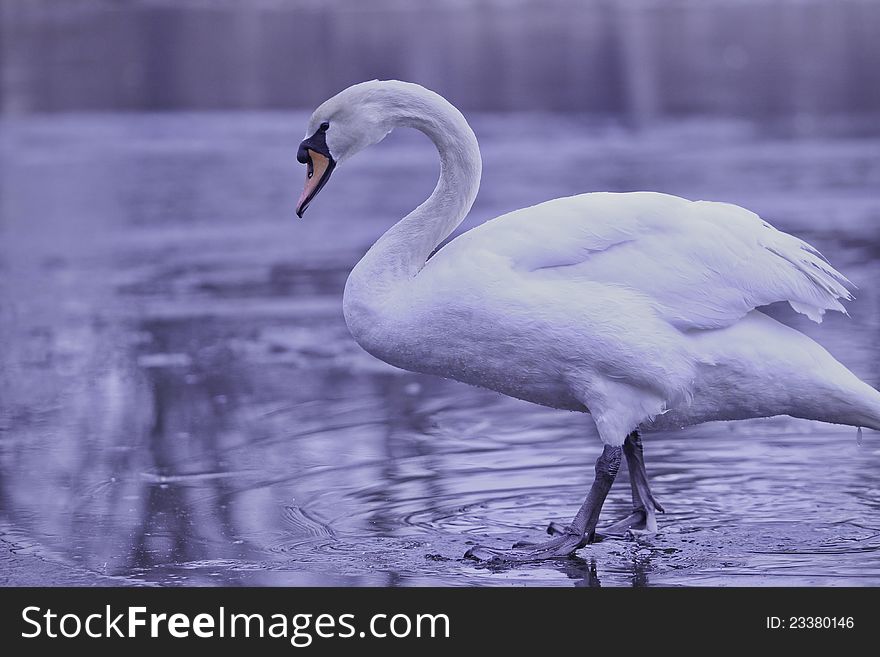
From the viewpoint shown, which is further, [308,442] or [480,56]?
[480,56]

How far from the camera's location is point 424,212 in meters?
5.93

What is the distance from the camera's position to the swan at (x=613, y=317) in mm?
5340

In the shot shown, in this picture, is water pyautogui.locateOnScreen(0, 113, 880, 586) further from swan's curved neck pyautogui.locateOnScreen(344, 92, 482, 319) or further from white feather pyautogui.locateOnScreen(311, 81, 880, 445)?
swan's curved neck pyautogui.locateOnScreen(344, 92, 482, 319)

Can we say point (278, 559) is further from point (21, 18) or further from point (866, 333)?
point (21, 18)

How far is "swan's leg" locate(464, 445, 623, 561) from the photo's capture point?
5.46 m

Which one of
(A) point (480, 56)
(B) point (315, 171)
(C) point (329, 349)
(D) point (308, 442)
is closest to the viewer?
(B) point (315, 171)

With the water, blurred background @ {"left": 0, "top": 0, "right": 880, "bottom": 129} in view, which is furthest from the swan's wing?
blurred background @ {"left": 0, "top": 0, "right": 880, "bottom": 129}

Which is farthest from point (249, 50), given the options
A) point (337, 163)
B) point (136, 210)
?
point (337, 163)

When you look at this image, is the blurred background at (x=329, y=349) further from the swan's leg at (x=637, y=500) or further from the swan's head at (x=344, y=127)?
the swan's head at (x=344, y=127)

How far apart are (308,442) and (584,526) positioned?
1.96m

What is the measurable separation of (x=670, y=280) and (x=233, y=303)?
18.0ft

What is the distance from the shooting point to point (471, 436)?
23.5 feet

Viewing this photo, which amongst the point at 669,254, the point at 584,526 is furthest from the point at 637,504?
the point at 669,254

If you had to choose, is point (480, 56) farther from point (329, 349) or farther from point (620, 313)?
point (620, 313)
